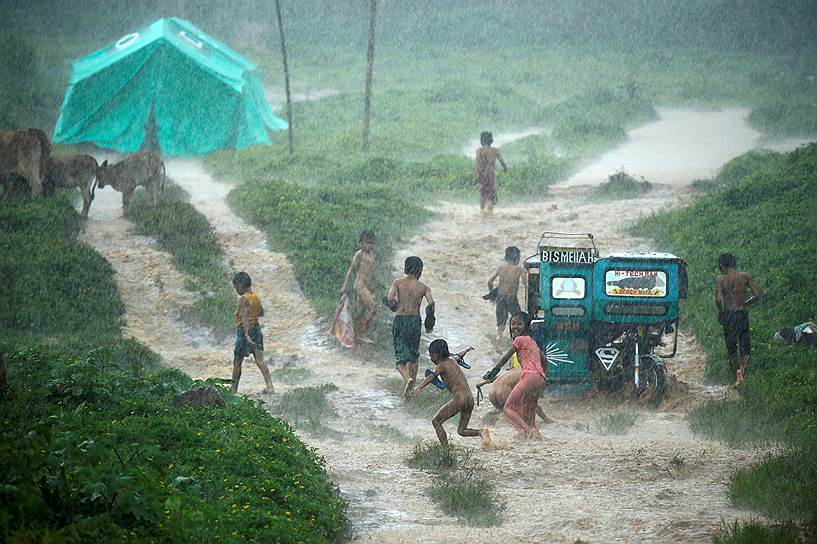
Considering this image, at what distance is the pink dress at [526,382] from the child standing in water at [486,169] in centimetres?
859

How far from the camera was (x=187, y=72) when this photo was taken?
1011 inches

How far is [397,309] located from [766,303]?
586cm

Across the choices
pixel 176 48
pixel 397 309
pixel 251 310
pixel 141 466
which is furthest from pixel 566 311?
pixel 176 48

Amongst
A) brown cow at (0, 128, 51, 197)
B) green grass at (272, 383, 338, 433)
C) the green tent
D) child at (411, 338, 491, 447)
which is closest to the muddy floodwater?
green grass at (272, 383, 338, 433)

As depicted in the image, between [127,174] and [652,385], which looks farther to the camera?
[127,174]

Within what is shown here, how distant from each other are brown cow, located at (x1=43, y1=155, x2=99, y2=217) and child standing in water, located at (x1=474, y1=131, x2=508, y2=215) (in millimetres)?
7197

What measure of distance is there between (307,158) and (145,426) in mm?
19077

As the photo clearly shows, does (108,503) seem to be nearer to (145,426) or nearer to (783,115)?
(145,426)

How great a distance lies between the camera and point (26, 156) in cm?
1797

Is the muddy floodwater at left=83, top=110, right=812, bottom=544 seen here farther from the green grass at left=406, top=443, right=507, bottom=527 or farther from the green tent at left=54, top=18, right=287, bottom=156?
the green tent at left=54, top=18, right=287, bottom=156

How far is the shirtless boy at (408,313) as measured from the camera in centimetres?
1143

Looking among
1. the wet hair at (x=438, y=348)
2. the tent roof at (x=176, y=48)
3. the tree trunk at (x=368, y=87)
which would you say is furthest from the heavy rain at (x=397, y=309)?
the tree trunk at (x=368, y=87)

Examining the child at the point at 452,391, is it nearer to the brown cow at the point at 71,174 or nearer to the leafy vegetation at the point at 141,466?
the leafy vegetation at the point at 141,466

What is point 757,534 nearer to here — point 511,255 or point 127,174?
point 511,255
